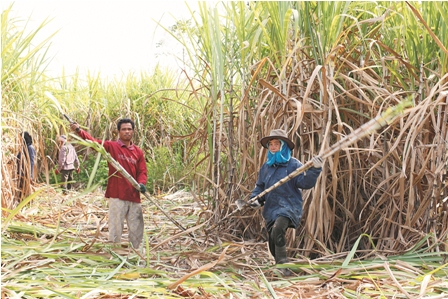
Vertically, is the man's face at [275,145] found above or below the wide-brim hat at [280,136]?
below

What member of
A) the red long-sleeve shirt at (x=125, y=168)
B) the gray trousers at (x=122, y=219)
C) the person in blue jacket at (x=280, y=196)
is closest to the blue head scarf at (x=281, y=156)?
the person in blue jacket at (x=280, y=196)

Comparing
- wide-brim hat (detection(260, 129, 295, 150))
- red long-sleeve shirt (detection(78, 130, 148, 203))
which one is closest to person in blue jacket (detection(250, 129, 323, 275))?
wide-brim hat (detection(260, 129, 295, 150))

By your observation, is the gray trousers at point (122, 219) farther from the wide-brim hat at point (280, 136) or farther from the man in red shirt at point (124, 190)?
the wide-brim hat at point (280, 136)

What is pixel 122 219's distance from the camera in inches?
180

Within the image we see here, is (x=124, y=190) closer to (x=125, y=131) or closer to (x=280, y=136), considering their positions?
(x=125, y=131)

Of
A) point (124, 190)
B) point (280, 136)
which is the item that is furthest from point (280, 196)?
point (124, 190)

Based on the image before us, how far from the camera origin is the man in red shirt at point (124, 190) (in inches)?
177

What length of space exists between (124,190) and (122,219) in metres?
0.24

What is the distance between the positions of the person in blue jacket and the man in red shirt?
118cm

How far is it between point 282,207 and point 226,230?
1091 millimetres

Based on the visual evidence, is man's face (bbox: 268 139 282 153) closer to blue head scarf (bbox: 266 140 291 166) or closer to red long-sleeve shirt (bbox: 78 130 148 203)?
blue head scarf (bbox: 266 140 291 166)

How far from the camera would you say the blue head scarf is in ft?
12.3

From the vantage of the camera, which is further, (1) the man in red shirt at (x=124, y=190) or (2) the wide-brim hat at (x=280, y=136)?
(1) the man in red shirt at (x=124, y=190)

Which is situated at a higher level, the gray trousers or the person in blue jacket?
the person in blue jacket
